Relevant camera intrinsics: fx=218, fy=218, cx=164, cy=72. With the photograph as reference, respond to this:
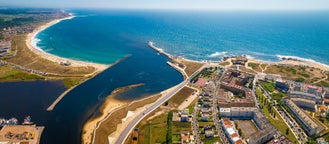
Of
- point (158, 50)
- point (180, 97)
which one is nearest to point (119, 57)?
point (158, 50)

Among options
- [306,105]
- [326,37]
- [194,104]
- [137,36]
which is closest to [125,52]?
[137,36]

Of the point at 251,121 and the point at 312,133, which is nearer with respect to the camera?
the point at 312,133

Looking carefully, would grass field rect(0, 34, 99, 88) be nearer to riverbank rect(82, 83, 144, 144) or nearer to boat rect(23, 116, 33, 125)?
riverbank rect(82, 83, 144, 144)

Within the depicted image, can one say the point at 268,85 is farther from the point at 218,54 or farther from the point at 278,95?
the point at 218,54

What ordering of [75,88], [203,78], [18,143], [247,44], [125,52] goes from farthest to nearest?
[247,44] < [125,52] < [203,78] < [75,88] < [18,143]

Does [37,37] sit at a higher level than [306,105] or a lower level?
higher

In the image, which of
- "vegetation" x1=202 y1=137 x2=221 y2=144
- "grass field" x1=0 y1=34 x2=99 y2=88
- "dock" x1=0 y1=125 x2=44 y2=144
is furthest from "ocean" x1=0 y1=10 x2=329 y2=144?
"vegetation" x1=202 y1=137 x2=221 y2=144

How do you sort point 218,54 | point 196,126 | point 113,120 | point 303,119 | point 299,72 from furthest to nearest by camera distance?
point 218,54 → point 299,72 → point 113,120 → point 303,119 → point 196,126

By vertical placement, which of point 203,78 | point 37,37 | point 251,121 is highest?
point 37,37

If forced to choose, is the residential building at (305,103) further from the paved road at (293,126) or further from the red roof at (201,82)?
the red roof at (201,82)

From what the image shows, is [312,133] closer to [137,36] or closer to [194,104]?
[194,104]

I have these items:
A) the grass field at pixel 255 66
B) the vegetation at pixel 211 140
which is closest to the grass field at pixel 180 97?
the vegetation at pixel 211 140
